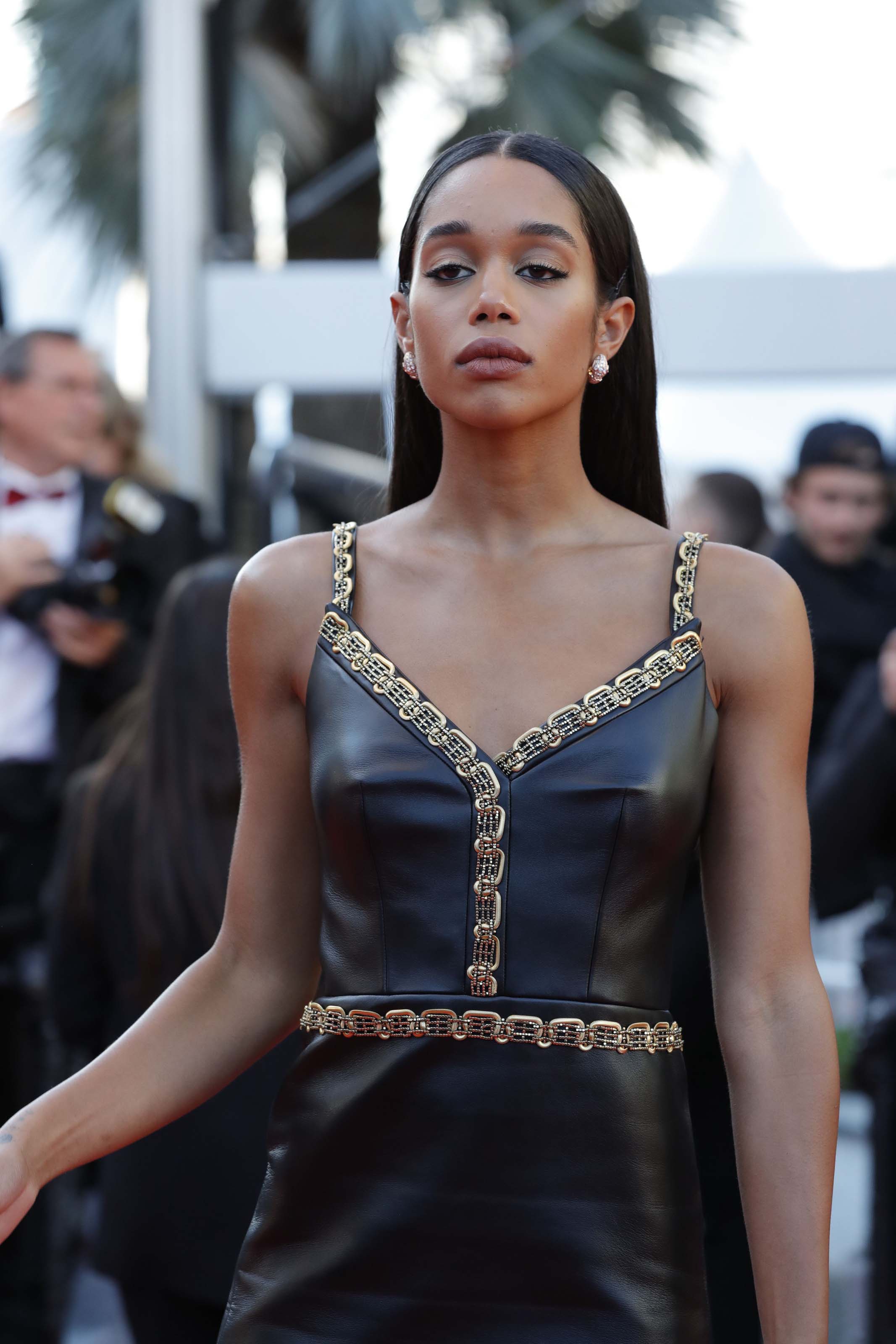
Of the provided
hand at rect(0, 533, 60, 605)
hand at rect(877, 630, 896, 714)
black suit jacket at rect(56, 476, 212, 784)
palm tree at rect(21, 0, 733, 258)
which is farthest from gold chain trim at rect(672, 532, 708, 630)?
palm tree at rect(21, 0, 733, 258)

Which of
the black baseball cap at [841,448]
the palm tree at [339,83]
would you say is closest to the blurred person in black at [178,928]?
the black baseball cap at [841,448]

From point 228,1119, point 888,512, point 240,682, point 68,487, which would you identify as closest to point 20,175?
point 68,487

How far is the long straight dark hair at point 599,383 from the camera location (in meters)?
1.69

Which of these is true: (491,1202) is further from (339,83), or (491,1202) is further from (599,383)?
(339,83)

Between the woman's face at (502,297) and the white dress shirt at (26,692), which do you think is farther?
the white dress shirt at (26,692)

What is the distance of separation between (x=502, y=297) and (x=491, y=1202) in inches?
29.9

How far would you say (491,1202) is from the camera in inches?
59.9

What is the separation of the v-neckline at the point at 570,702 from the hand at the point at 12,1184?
1.66 ft

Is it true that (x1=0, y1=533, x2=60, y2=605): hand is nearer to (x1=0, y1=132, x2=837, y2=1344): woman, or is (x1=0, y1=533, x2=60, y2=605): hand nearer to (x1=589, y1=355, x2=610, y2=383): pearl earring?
(x1=0, y1=132, x2=837, y2=1344): woman

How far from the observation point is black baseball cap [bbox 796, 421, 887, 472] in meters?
4.41

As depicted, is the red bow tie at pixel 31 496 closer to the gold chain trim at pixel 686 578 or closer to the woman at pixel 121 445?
the woman at pixel 121 445

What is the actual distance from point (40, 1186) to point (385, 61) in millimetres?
5936

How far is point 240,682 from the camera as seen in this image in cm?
176

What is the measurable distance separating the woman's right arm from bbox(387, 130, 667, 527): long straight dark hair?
0.55 feet
